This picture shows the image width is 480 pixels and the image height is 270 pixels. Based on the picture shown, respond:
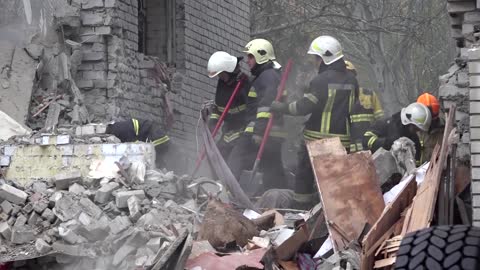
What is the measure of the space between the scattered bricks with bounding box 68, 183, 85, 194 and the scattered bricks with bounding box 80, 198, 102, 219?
23 cm

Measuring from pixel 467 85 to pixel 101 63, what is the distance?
17.2ft

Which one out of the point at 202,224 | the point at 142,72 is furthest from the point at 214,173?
the point at 142,72

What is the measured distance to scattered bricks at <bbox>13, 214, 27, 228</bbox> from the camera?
30.6ft

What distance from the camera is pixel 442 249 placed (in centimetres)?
616

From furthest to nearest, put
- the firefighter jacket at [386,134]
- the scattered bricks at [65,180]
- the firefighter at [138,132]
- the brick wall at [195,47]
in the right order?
the brick wall at [195,47] < the firefighter at [138,132] < the firefighter jacket at [386,134] < the scattered bricks at [65,180]

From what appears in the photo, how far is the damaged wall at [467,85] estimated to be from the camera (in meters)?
7.34

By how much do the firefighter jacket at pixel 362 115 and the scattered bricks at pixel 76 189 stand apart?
2530 millimetres

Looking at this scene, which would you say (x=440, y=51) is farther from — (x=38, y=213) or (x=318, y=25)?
(x=38, y=213)

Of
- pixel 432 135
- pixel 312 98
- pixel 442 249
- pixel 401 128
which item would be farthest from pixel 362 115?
pixel 442 249

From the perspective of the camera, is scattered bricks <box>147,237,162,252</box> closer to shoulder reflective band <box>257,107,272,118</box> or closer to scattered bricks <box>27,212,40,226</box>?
scattered bricks <box>27,212,40,226</box>

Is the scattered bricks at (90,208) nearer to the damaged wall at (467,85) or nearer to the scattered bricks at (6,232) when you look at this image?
the scattered bricks at (6,232)

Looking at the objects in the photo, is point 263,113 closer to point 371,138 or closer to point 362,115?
point 362,115

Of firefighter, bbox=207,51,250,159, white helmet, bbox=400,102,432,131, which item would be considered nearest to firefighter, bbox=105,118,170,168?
firefighter, bbox=207,51,250,159

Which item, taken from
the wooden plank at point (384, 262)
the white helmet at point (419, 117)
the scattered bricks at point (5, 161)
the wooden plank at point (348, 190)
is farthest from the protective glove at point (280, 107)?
the wooden plank at point (384, 262)
